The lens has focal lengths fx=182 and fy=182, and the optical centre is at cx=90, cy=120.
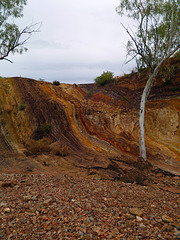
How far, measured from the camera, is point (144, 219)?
179 inches

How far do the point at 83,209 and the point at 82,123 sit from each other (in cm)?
950

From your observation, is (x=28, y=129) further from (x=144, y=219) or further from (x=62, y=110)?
(x=144, y=219)

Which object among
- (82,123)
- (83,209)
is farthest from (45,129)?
(83,209)

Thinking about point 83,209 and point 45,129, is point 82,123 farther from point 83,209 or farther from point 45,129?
point 83,209

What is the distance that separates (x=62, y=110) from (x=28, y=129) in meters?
2.97

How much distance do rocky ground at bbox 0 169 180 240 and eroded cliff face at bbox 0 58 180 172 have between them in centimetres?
332

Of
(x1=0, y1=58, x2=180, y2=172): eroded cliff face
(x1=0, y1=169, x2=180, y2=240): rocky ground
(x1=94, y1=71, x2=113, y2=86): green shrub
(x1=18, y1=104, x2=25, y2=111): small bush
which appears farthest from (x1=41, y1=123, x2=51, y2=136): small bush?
(x1=94, y1=71, x2=113, y2=86): green shrub

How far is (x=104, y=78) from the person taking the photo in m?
22.3

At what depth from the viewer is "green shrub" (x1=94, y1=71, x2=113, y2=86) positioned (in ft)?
72.8

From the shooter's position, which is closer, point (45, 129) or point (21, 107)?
point (45, 129)

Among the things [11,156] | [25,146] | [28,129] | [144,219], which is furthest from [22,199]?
[28,129]

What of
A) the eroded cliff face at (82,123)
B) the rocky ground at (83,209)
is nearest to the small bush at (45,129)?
the eroded cliff face at (82,123)

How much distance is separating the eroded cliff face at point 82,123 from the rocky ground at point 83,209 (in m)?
3.32

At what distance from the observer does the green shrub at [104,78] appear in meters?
22.2
